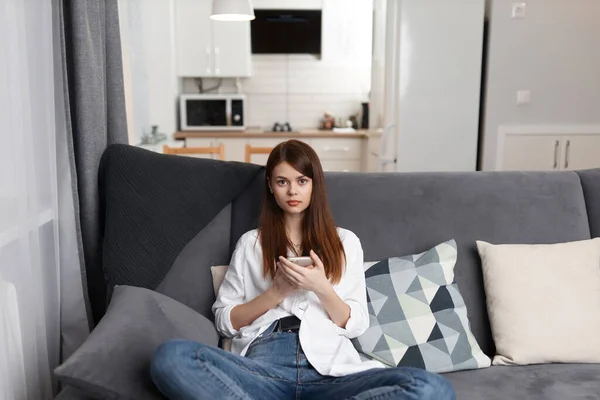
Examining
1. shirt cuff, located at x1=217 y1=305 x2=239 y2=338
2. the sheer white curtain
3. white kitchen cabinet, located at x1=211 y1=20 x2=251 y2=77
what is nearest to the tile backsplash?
white kitchen cabinet, located at x1=211 y1=20 x2=251 y2=77

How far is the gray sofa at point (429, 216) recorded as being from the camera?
1902 mm

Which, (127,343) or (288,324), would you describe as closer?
(127,343)

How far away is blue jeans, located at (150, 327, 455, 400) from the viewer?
132 cm

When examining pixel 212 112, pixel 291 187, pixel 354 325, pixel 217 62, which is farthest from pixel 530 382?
pixel 217 62

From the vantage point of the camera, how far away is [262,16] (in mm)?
5555

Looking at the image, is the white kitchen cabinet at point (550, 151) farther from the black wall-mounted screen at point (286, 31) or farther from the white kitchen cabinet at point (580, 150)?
the black wall-mounted screen at point (286, 31)

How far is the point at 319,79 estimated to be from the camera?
590 cm

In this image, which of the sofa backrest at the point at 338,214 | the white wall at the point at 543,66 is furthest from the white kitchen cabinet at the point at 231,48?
the sofa backrest at the point at 338,214

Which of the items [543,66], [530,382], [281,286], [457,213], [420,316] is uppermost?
[543,66]

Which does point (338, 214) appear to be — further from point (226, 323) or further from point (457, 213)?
point (226, 323)

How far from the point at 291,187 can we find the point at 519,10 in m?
2.97

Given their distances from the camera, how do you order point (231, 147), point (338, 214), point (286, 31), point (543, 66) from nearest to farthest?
1. point (338, 214)
2. point (543, 66)
3. point (231, 147)
4. point (286, 31)

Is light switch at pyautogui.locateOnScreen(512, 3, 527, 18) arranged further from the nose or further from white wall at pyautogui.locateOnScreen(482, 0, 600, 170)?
the nose

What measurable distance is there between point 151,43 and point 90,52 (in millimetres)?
3012
